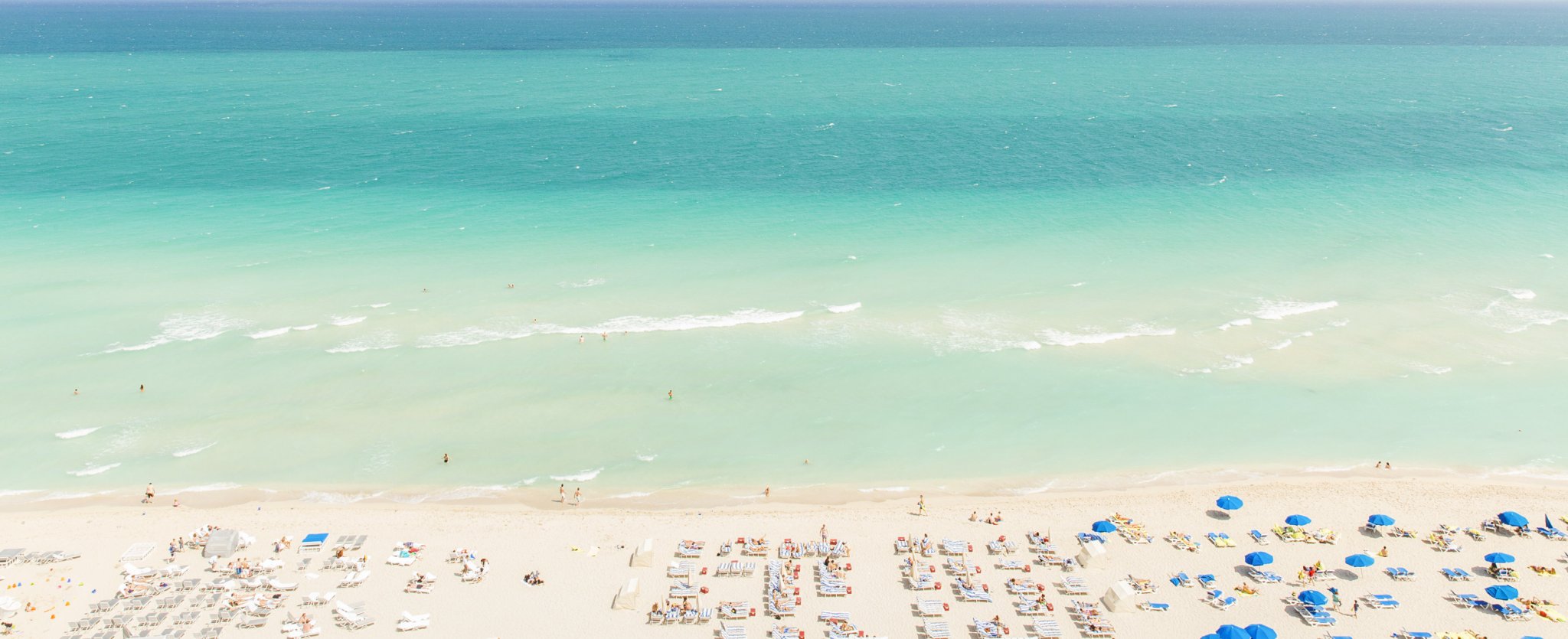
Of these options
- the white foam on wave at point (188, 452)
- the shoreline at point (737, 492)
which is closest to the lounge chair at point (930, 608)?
the shoreline at point (737, 492)

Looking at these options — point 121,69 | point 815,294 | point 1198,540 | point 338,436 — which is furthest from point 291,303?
point 121,69

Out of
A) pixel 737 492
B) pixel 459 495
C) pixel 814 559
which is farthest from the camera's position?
pixel 737 492

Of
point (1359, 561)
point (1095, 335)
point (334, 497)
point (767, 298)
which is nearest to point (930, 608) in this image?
point (1359, 561)

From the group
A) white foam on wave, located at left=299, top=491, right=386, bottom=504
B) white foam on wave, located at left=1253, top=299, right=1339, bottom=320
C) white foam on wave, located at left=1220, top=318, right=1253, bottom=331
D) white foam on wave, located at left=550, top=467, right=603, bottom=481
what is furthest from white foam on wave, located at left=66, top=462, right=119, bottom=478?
white foam on wave, located at left=1253, top=299, right=1339, bottom=320

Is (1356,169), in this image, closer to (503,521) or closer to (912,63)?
(503,521)

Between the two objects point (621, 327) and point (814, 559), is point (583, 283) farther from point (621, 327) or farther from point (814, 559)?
point (814, 559)

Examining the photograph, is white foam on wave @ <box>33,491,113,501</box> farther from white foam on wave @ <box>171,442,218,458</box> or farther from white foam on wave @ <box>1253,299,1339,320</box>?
white foam on wave @ <box>1253,299,1339,320</box>
